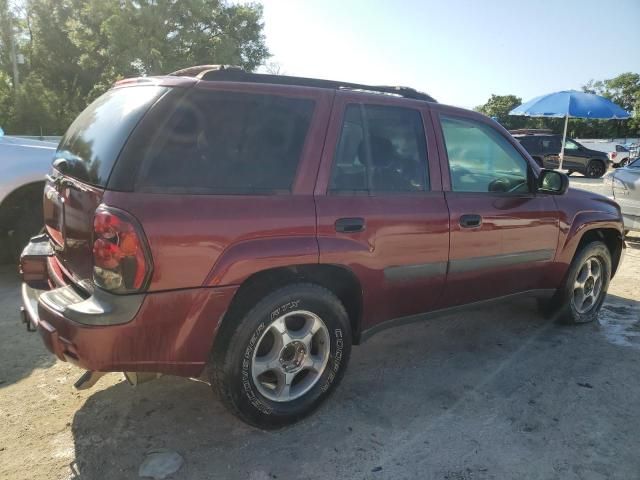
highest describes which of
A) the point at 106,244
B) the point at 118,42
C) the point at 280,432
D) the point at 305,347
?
the point at 118,42

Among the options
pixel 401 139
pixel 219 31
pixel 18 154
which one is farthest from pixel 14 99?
pixel 401 139

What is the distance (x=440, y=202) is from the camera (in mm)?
3223

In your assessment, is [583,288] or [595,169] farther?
[595,169]

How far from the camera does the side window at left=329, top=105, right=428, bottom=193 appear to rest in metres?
2.89

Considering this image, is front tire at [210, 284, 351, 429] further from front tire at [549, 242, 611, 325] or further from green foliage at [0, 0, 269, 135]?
green foliage at [0, 0, 269, 135]

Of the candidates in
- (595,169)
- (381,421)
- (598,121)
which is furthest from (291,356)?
(598,121)

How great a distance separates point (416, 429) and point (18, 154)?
4.41 m

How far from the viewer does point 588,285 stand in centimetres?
450

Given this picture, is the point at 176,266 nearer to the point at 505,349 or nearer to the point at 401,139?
the point at 401,139

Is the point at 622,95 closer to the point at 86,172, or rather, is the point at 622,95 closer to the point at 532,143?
the point at 532,143

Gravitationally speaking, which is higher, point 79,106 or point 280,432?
point 79,106

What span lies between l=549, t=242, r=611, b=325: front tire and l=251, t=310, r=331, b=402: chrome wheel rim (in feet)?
7.99

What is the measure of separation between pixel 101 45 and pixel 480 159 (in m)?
31.8

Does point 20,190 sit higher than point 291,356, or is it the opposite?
point 20,190
